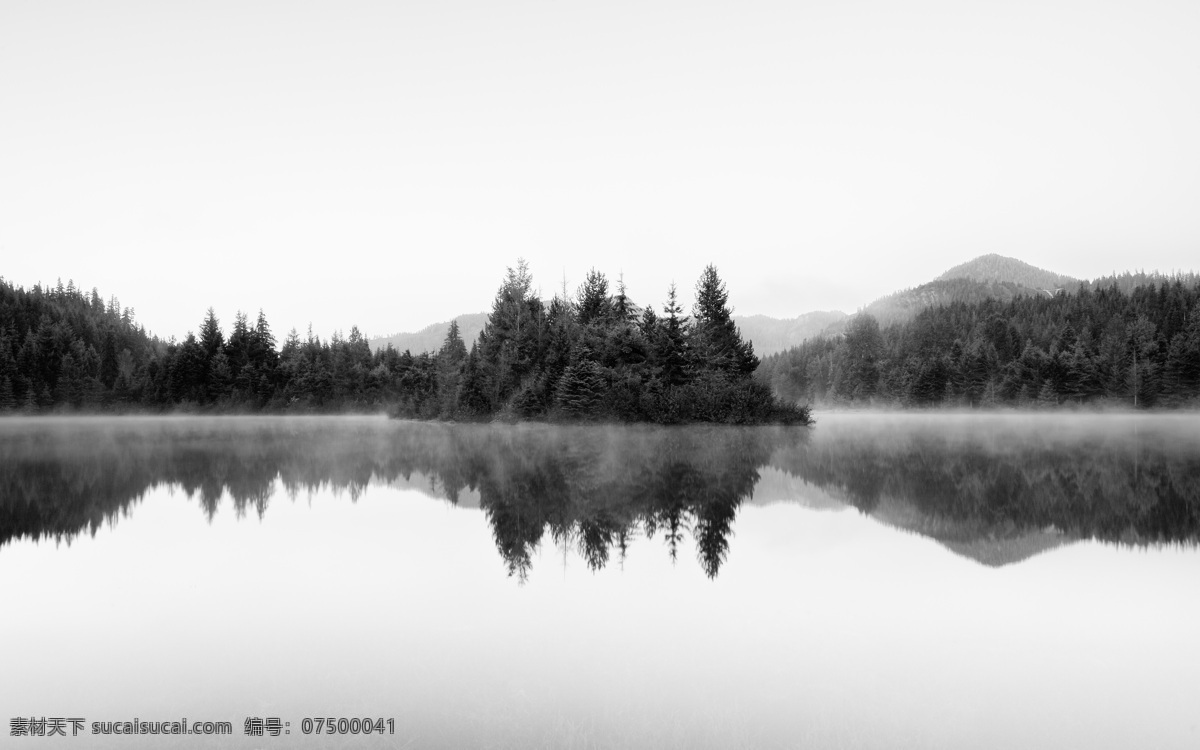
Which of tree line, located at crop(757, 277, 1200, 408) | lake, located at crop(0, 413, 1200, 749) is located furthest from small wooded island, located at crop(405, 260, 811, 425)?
lake, located at crop(0, 413, 1200, 749)

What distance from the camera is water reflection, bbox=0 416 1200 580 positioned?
36.3ft

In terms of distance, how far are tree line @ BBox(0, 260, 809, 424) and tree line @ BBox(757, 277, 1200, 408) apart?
22751 mm

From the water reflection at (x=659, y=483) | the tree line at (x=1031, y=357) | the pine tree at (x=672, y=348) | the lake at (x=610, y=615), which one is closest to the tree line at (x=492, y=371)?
the pine tree at (x=672, y=348)

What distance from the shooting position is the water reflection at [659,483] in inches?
436

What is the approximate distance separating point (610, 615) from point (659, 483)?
9285 mm

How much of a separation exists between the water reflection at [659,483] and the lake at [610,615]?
136 millimetres

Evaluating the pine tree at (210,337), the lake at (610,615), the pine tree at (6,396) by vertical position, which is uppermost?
the pine tree at (210,337)

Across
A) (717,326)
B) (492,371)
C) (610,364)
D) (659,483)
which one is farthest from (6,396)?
(659,483)

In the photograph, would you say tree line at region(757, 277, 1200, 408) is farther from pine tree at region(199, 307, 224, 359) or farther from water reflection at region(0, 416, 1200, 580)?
pine tree at region(199, 307, 224, 359)

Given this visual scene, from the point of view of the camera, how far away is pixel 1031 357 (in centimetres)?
8844

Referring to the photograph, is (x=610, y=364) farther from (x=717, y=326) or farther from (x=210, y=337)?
(x=210, y=337)

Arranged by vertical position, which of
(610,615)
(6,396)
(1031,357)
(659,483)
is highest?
(1031,357)

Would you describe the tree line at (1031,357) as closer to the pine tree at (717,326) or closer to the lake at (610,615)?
the pine tree at (717,326)

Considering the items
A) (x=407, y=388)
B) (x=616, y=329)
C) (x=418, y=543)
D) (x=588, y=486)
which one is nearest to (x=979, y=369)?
(x=616, y=329)
